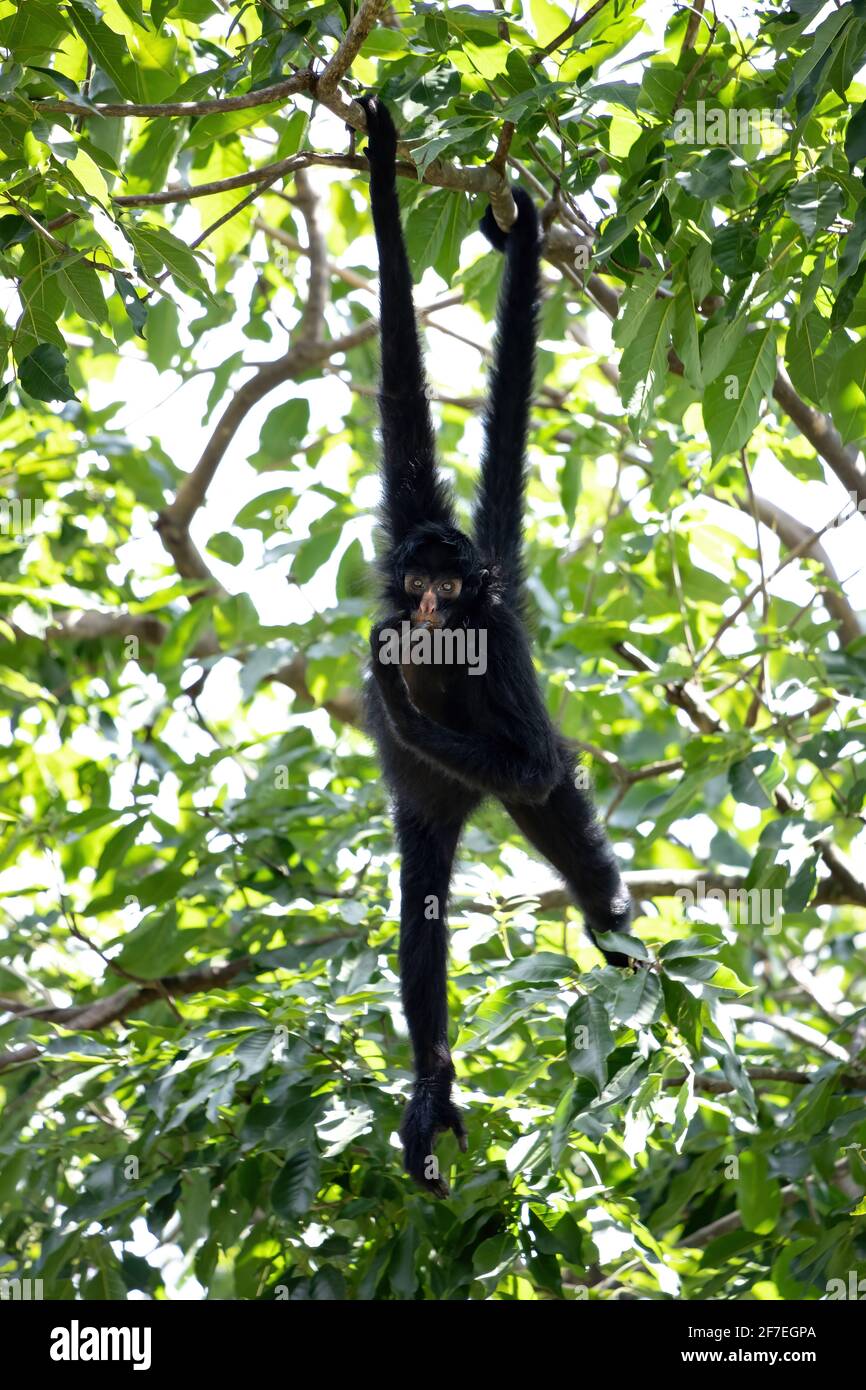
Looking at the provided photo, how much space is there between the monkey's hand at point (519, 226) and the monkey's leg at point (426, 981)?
7.53 feet

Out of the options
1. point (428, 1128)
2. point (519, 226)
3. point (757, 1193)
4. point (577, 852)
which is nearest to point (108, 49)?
point (519, 226)

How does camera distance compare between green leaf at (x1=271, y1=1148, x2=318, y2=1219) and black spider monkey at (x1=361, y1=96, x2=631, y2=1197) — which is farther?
black spider monkey at (x1=361, y1=96, x2=631, y2=1197)

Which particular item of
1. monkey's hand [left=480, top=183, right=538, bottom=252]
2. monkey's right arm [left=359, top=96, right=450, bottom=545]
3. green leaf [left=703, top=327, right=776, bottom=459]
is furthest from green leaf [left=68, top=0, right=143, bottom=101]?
green leaf [left=703, top=327, right=776, bottom=459]

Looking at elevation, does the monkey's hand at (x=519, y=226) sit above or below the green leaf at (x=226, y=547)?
above

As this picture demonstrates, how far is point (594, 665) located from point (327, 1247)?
3.04m

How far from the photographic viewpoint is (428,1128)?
496cm

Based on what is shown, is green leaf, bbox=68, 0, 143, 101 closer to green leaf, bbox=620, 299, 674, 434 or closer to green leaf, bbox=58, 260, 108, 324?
green leaf, bbox=58, 260, 108, 324

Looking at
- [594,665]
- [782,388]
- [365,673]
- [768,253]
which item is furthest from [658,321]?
[594,665]

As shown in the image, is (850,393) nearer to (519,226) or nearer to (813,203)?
(813,203)

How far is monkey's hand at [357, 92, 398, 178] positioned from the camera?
4449 millimetres

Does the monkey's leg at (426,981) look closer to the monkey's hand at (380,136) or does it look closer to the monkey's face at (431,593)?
the monkey's face at (431,593)

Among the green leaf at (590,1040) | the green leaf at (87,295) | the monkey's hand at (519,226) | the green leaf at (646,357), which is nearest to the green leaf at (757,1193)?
the green leaf at (590,1040)

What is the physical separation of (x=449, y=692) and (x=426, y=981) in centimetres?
117

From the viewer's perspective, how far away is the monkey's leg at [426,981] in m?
4.96
